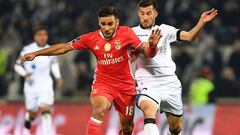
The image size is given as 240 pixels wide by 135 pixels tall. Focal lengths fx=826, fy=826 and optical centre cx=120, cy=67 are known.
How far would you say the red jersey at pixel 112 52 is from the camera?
11.7m

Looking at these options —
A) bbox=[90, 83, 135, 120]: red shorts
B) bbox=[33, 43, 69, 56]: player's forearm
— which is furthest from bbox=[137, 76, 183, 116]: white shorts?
bbox=[33, 43, 69, 56]: player's forearm

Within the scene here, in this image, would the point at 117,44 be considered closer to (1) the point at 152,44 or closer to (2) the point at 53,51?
(1) the point at 152,44

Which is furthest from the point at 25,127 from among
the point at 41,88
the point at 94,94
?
the point at 94,94

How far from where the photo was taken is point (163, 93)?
12.2m

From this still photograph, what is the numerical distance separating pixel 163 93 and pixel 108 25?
4.57ft

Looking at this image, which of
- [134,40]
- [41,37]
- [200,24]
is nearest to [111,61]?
[134,40]

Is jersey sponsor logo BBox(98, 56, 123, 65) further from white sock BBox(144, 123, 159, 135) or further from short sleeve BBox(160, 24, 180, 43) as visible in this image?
white sock BBox(144, 123, 159, 135)

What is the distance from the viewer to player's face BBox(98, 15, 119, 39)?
11.6 metres

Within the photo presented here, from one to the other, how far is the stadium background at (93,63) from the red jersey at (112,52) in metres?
5.61

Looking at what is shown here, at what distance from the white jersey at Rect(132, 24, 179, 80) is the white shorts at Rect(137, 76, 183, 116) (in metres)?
0.09

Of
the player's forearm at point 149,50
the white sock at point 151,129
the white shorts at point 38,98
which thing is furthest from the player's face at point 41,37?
the white sock at point 151,129

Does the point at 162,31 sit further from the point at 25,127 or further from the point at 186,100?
the point at 186,100

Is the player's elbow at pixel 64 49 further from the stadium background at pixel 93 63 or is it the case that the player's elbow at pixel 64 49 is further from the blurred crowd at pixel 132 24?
the blurred crowd at pixel 132 24

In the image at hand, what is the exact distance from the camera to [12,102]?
64.1 ft
